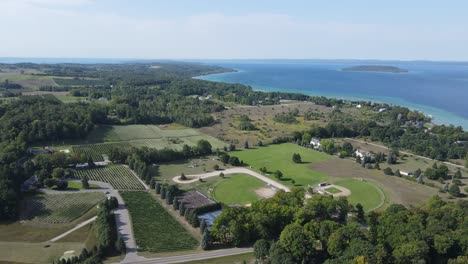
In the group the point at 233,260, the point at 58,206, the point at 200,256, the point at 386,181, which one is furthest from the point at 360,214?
the point at 58,206

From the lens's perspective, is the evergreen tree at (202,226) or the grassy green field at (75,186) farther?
the grassy green field at (75,186)

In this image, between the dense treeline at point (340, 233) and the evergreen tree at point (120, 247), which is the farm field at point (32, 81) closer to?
the evergreen tree at point (120, 247)

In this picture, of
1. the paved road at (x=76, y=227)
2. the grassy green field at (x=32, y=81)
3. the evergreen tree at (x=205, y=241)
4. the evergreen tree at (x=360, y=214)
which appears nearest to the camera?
the evergreen tree at (x=205, y=241)

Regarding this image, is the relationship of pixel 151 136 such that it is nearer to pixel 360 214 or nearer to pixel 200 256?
pixel 200 256

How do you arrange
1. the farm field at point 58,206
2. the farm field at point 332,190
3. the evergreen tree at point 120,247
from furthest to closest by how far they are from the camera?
the farm field at point 332,190
the farm field at point 58,206
the evergreen tree at point 120,247

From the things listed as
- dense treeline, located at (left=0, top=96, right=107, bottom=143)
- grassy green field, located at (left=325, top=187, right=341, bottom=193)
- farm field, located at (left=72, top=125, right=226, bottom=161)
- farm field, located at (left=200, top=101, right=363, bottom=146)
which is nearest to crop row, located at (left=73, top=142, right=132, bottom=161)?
farm field, located at (left=72, top=125, right=226, bottom=161)

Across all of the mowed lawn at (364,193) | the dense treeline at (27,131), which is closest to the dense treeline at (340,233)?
the mowed lawn at (364,193)

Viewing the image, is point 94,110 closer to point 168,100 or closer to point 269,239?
point 168,100

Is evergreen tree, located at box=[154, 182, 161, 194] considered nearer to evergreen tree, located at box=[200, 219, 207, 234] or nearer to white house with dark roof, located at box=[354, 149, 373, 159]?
evergreen tree, located at box=[200, 219, 207, 234]
